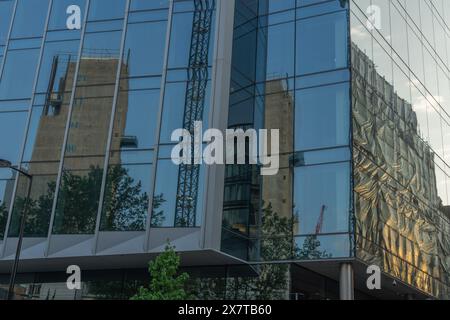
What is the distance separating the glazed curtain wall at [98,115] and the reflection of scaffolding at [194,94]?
7.0 inches

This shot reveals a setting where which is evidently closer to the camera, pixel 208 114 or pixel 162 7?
pixel 208 114

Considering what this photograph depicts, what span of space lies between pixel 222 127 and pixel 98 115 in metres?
6.17

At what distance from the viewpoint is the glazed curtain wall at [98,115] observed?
25719 mm

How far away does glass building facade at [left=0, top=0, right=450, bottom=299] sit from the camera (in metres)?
24.9

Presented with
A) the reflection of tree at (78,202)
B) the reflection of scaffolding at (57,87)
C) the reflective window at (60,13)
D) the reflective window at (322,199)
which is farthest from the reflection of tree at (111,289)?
the reflective window at (60,13)

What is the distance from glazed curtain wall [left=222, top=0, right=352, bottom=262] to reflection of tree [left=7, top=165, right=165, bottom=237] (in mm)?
3790

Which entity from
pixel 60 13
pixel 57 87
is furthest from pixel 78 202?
pixel 60 13

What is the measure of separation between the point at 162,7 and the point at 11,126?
935cm

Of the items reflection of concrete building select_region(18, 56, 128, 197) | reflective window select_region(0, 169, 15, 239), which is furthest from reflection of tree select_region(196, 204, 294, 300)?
reflective window select_region(0, 169, 15, 239)

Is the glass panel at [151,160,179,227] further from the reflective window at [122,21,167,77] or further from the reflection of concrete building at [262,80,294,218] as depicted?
the reflective window at [122,21,167,77]

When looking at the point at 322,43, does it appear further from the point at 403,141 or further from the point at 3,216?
the point at 3,216
